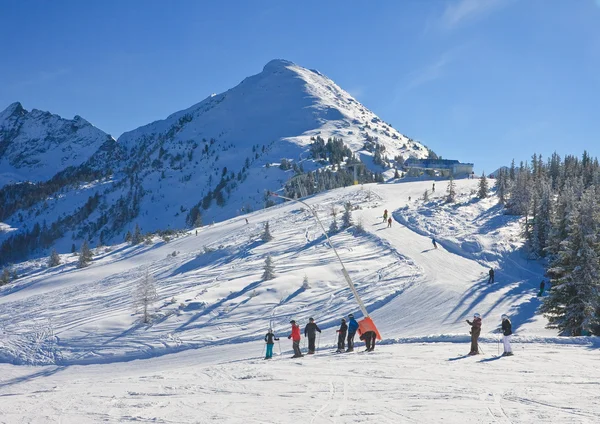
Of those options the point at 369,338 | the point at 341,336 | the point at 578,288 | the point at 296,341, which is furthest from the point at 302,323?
the point at 578,288

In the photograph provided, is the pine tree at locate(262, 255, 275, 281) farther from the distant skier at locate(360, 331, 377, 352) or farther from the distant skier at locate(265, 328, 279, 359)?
the distant skier at locate(360, 331, 377, 352)

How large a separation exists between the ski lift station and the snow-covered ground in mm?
45810

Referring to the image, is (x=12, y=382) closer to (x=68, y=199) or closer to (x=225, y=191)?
(x=225, y=191)

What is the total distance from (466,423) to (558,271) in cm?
1931

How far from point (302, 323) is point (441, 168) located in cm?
9978

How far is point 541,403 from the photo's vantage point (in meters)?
9.62

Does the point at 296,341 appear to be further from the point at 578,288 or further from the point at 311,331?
the point at 578,288

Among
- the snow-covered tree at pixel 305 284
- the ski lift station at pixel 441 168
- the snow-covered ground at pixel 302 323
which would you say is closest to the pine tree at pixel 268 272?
the snow-covered ground at pixel 302 323

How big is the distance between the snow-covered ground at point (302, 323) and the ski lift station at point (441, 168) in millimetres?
45810

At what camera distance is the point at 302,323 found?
93.0 feet

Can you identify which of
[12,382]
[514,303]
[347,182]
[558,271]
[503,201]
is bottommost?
[12,382]

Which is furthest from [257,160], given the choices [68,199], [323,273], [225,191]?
[323,273]

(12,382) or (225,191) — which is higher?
(225,191)

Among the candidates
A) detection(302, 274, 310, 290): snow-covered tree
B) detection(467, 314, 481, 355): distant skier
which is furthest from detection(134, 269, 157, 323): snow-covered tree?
detection(467, 314, 481, 355): distant skier
